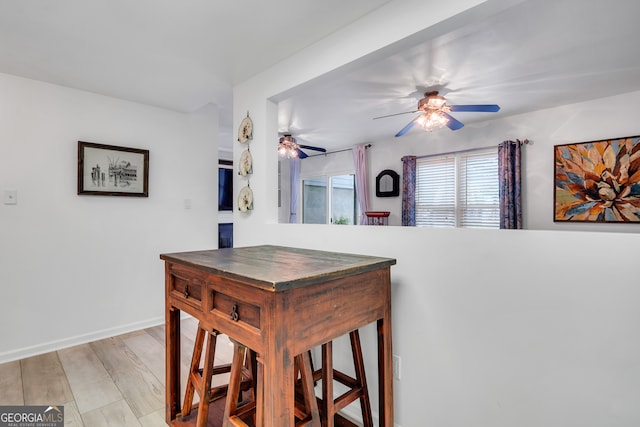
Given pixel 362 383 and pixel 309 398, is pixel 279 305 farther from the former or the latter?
pixel 362 383

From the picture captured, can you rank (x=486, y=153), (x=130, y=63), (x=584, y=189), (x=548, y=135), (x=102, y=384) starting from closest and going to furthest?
(x=102, y=384) < (x=130, y=63) < (x=584, y=189) < (x=548, y=135) < (x=486, y=153)

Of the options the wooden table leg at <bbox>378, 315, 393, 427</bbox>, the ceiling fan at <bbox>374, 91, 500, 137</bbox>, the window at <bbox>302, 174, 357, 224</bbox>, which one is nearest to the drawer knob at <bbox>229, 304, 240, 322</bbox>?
the wooden table leg at <bbox>378, 315, 393, 427</bbox>

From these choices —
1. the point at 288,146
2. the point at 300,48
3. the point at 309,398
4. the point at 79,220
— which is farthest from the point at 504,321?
the point at 288,146

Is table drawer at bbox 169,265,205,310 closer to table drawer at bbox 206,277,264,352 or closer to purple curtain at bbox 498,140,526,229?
table drawer at bbox 206,277,264,352

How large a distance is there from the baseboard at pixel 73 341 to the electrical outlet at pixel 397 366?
2.57 metres

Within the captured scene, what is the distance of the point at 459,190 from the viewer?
15.2 feet

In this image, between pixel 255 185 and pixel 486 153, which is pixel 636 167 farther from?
pixel 255 185

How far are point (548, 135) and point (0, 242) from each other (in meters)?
5.50

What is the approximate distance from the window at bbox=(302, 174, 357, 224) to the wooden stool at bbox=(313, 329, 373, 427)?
466 centimetres

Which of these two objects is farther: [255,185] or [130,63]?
[255,185]

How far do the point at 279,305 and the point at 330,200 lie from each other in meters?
5.57

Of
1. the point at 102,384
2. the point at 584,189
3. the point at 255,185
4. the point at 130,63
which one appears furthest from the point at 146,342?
the point at 584,189

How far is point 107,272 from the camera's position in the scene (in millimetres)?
2865

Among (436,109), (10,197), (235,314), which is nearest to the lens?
(235,314)
